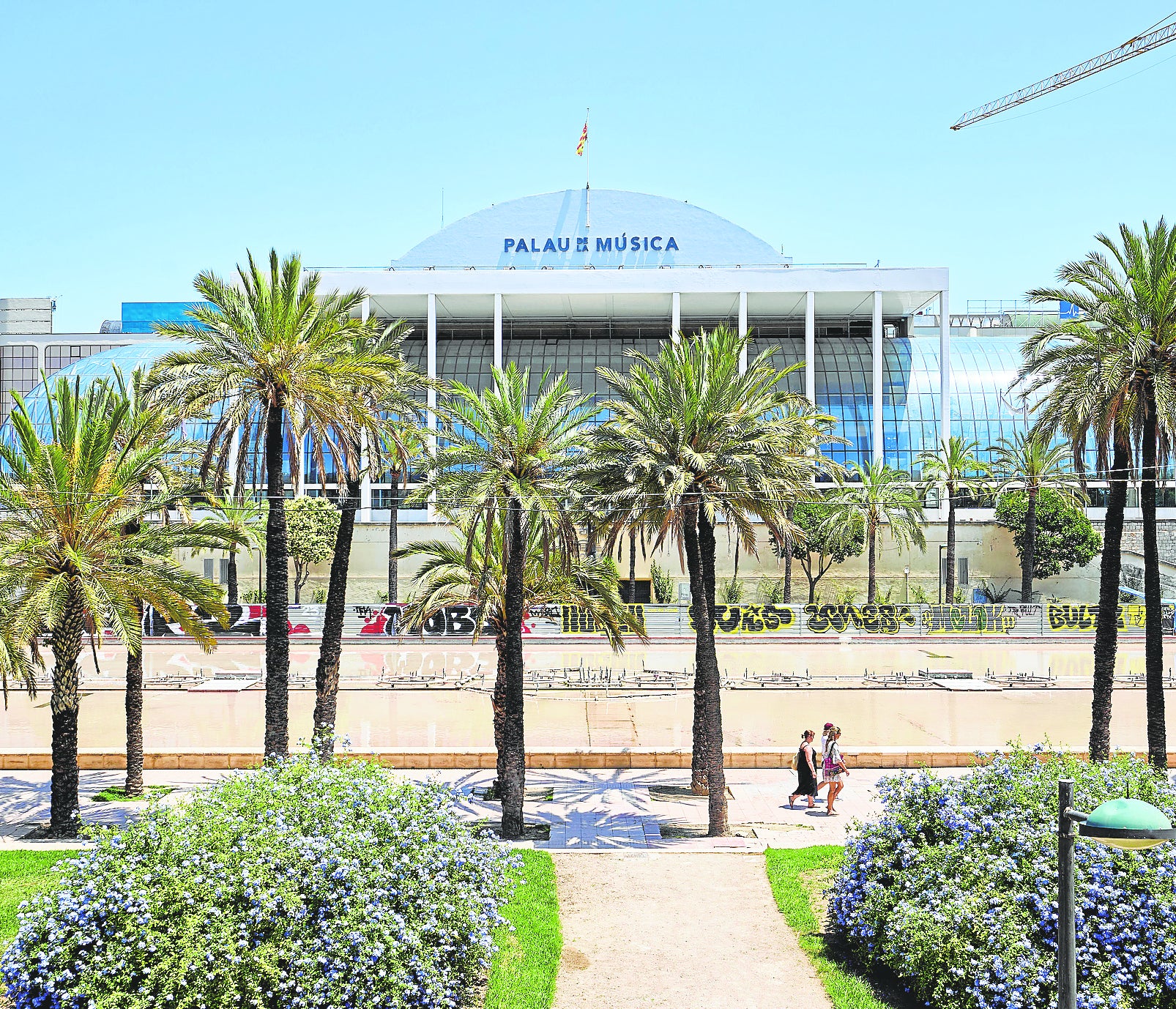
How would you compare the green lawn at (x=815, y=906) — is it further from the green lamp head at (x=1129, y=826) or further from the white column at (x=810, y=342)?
the white column at (x=810, y=342)

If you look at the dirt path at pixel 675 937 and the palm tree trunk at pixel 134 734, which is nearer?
the dirt path at pixel 675 937

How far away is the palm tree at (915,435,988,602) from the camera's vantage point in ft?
201

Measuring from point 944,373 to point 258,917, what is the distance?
70.3 meters

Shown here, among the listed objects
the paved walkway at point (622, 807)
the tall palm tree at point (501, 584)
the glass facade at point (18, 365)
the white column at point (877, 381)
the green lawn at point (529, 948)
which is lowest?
the paved walkway at point (622, 807)

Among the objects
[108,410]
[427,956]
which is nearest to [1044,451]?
[108,410]

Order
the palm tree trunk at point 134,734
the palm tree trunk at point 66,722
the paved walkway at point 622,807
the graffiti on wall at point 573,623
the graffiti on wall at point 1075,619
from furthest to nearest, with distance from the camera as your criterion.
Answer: the graffiti on wall at point 1075,619, the graffiti on wall at point 573,623, the palm tree trunk at point 134,734, the palm tree trunk at point 66,722, the paved walkway at point 622,807

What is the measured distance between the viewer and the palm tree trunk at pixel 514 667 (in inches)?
720

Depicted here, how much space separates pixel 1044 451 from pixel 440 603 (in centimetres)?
4588

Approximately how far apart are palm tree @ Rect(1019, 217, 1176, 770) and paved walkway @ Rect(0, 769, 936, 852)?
13.4ft

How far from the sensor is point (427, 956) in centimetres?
1062

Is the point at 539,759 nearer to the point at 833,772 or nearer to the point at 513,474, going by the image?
the point at 833,772

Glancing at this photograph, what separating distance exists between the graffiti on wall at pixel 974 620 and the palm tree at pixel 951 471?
5.22 metres

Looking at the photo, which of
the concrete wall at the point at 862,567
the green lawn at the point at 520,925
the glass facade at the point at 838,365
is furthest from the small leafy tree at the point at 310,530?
the green lawn at the point at 520,925

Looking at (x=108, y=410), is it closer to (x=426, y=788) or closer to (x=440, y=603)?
(x=440, y=603)
